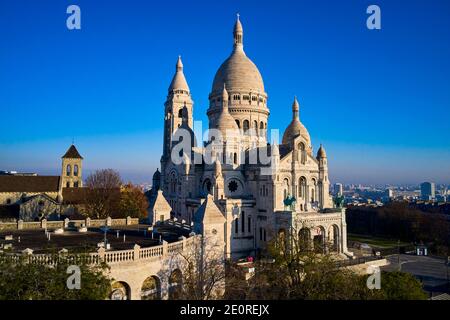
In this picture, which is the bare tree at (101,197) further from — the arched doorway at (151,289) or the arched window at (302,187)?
the arched doorway at (151,289)

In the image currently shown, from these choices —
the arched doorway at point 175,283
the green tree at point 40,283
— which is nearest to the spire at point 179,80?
the arched doorway at point 175,283

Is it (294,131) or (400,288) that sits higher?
(294,131)

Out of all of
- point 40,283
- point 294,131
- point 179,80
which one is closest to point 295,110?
point 294,131

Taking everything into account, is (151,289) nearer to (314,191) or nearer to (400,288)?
(400,288)

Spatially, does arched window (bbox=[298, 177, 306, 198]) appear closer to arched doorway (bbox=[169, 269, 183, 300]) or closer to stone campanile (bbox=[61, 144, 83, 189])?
arched doorway (bbox=[169, 269, 183, 300])

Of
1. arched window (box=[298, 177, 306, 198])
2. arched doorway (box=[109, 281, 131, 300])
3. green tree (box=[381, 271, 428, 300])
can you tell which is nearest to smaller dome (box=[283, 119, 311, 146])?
arched window (box=[298, 177, 306, 198])

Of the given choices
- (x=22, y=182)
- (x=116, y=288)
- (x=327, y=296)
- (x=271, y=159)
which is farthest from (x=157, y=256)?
(x=22, y=182)
